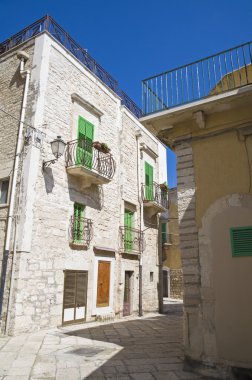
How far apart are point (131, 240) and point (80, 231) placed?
142 inches

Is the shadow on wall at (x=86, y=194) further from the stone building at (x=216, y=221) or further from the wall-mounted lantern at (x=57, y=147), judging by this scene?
the stone building at (x=216, y=221)

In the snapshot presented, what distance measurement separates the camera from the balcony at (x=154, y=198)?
1523 cm

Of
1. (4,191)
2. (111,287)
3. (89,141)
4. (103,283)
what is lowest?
(111,287)

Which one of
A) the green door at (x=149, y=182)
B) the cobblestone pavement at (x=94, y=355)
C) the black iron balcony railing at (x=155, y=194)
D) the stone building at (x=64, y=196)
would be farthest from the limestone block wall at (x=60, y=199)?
the cobblestone pavement at (x=94, y=355)

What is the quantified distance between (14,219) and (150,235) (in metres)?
8.04

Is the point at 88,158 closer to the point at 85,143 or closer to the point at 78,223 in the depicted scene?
the point at 85,143

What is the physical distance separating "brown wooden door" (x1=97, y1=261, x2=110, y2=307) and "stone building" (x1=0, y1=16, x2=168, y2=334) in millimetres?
38

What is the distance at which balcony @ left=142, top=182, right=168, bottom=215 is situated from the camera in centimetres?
1523

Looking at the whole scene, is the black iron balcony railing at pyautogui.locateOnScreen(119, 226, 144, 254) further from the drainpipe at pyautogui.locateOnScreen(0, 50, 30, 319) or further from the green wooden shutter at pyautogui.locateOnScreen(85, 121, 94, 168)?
the drainpipe at pyautogui.locateOnScreen(0, 50, 30, 319)

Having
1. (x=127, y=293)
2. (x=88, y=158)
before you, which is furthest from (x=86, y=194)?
(x=127, y=293)

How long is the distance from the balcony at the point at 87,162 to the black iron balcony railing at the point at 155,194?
352cm

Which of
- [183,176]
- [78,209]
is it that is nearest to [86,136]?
[78,209]

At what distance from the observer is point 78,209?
1133cm

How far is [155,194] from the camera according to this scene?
1614 centimetres
